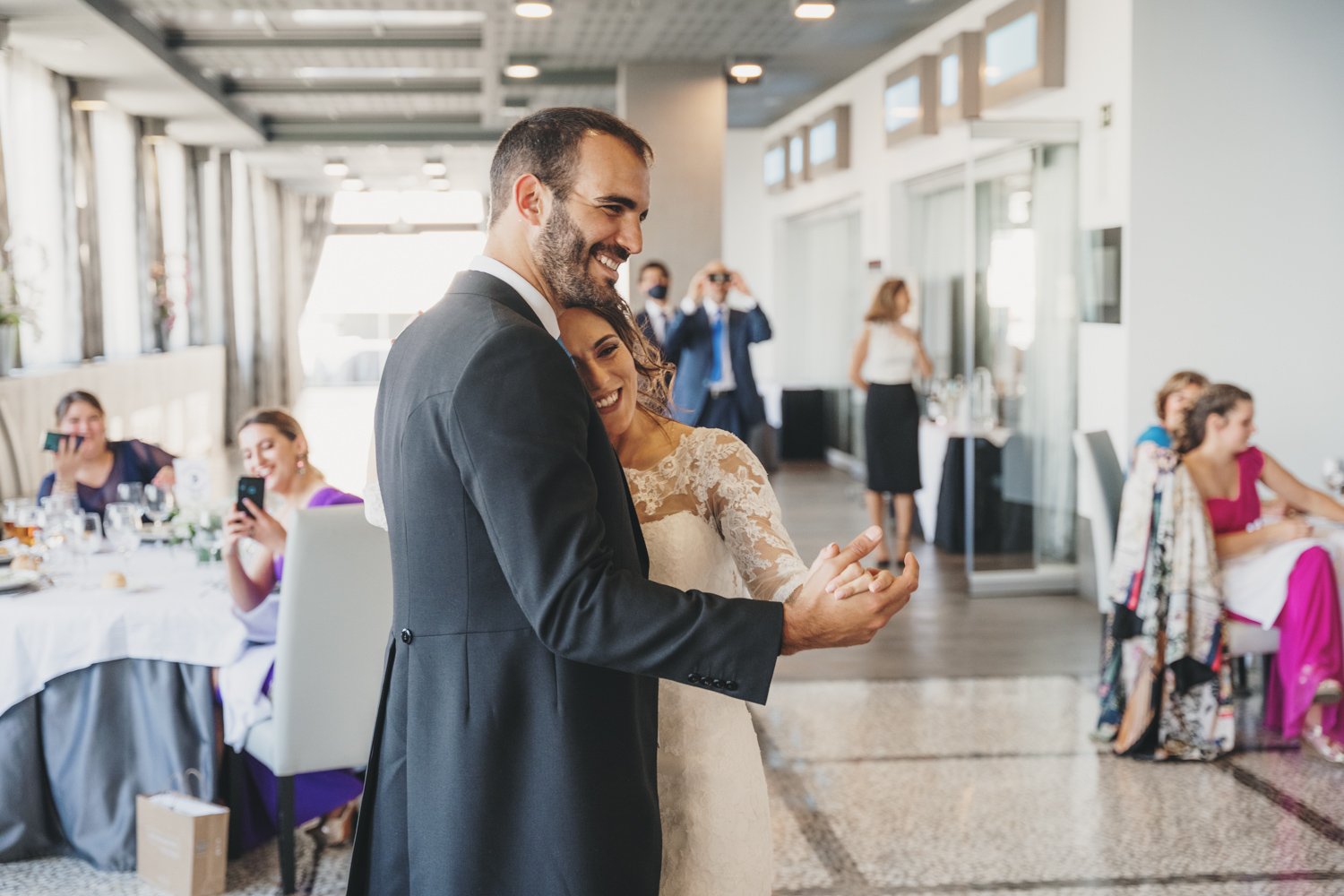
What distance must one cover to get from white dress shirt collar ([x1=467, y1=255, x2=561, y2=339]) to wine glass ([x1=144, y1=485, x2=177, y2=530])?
11.3 ft

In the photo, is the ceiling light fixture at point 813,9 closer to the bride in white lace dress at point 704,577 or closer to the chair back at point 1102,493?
the chair back at point 1102,493

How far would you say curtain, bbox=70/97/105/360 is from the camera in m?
10.4

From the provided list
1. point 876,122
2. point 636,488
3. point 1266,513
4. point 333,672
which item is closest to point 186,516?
point 333,672

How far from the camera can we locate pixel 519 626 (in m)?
1.47

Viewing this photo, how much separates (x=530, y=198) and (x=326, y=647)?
2.23 metres

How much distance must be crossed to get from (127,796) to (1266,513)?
436 cm

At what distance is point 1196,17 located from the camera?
643cm

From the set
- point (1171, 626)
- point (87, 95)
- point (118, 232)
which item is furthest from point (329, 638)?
point (118, 232)

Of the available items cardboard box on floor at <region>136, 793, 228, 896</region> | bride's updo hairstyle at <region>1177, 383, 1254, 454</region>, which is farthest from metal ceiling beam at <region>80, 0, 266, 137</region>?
bride's updo hairstyle at <region>1177, 383, 1254, 454</region>

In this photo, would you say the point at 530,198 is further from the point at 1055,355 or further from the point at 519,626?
the point at 1055,355

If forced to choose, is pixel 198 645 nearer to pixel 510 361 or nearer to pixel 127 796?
pixel 127 796

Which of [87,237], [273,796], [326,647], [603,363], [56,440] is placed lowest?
[273,796]

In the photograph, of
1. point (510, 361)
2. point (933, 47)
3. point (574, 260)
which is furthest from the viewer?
point (933, 47)

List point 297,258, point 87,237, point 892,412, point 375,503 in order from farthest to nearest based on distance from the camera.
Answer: point 297,258 < point 87,237 < point 892,412 < point 375,503
